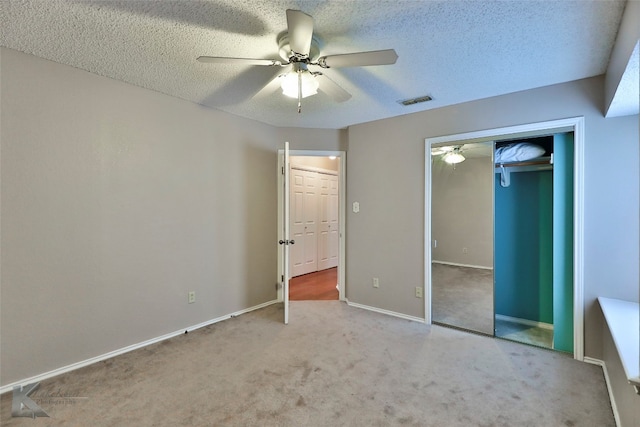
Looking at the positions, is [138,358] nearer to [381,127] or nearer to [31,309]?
[31,309]

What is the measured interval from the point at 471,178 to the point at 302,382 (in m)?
2.55

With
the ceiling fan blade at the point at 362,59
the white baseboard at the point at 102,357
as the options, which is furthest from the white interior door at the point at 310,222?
the ceiling fan blade at the point at 362,59

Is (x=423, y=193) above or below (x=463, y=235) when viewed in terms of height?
above

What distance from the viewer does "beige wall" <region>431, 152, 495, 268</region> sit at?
2.96m

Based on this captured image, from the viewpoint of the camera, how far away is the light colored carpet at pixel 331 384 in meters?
1.71

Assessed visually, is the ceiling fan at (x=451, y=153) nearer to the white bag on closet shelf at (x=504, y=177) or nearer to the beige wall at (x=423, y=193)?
the beige wall at (x=423, y=193)

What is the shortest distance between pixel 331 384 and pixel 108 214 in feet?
Answer: 7.33

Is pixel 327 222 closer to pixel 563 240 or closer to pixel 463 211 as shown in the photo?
pixel 463 211

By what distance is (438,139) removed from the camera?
311 cm

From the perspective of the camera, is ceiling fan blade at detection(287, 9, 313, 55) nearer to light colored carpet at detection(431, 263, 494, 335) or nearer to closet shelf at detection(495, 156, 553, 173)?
closet shelf at detection(495, 156, 553, 173)

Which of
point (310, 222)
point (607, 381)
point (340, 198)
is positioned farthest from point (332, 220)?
point (607, 381)

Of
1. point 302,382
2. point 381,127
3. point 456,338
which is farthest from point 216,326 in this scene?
point 381,127

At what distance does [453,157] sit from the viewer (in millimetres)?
3133

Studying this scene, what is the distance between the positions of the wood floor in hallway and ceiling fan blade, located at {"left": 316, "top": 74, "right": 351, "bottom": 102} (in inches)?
111
